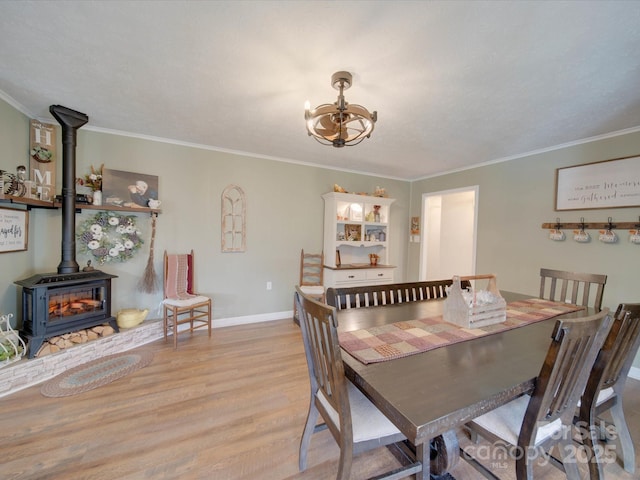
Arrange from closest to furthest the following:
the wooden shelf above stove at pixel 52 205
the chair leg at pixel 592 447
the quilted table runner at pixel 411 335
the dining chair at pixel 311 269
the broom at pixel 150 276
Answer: the quilted table runner at pixel 411 335, the chair leg at pixel 592 447, the wooden shelf above stove at pixel 52 205, the broom at pixel 150 276, the dining chair at pixel 311 269

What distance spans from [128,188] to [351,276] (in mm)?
3022

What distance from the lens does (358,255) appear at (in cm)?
448

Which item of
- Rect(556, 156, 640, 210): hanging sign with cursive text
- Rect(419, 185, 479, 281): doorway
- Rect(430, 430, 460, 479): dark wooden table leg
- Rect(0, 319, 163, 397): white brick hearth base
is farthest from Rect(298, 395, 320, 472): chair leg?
Rect(419, 185, 479, 281): doorway

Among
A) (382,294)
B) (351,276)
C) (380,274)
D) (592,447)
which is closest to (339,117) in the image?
(382,294)

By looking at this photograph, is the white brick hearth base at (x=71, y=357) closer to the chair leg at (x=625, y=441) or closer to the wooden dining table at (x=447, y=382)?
the wooden dining table at (x=447, y=382)

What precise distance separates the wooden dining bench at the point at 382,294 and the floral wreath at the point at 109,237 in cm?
248

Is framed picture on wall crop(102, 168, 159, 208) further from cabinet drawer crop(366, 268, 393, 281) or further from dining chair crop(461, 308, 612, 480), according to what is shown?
dining chair crop(461, 308, 612, 480)

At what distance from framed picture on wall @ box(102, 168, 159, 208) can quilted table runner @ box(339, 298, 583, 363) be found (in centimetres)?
289

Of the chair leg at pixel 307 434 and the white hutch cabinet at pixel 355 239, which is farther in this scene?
the white hutch cabinet at pixel 355 239

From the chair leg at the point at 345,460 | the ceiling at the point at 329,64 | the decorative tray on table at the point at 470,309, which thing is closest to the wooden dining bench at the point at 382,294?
the decorative tray on table at the point at 470,309

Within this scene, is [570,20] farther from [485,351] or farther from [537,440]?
[537,440]

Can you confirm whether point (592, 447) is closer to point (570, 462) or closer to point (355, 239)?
point (570, 462)

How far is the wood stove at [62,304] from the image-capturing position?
7.43 ft

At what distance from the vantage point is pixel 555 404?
1.10 metres
